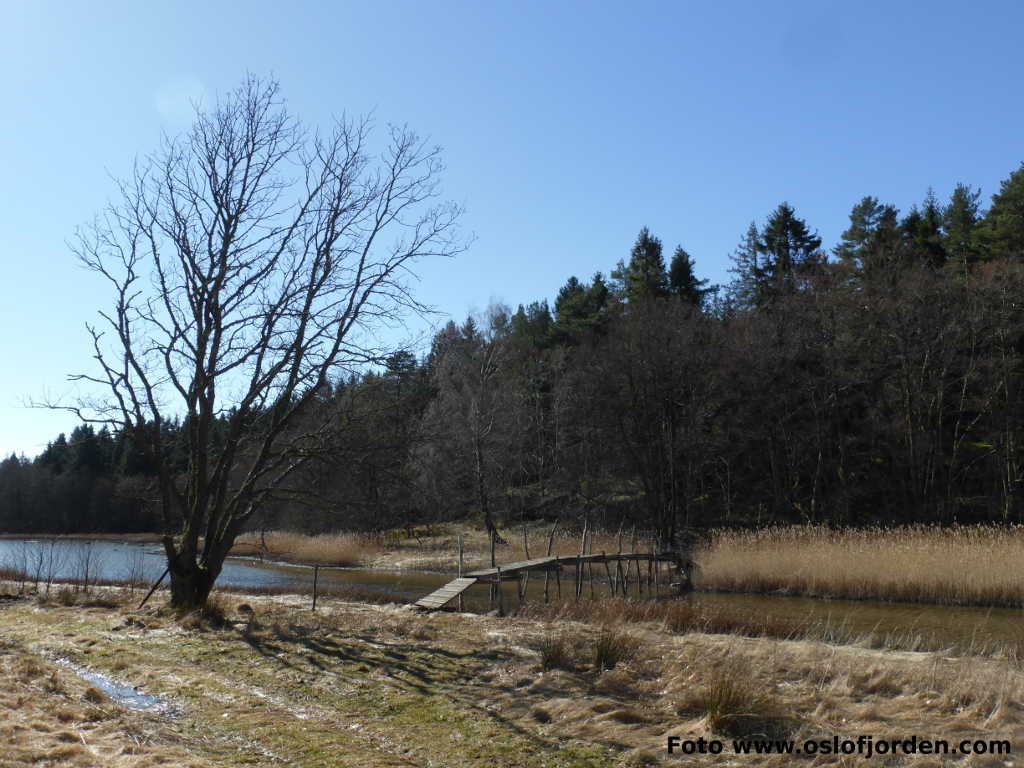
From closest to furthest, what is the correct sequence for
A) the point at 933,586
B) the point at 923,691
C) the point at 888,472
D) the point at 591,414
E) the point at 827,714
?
the point at 827,714 → the point at 923,691 → the point at 933,586 → the point at 888,472 → the point at 591,414

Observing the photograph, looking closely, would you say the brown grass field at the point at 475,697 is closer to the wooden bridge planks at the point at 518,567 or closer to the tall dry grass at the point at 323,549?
the wooden bridge planks at the point at 518,567

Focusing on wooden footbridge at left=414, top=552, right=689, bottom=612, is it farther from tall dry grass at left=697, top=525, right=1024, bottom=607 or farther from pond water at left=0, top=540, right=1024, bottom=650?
tall dry grass at left=697, top=525, right=1024, bottom=607

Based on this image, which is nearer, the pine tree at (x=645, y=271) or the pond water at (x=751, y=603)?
the pond water at (x=751, y=603)

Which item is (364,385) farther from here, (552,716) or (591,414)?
(591,414)

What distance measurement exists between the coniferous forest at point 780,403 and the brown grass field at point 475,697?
17500 millimetres

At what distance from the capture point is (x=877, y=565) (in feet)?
69.3

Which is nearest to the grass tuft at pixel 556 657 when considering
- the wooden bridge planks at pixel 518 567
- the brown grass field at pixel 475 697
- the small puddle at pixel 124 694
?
the brown grass field at pixel 475 697

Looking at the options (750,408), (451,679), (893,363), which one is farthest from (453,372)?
(451,679)

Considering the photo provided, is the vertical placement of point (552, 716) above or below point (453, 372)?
below

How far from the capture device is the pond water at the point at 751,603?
15.6 metres

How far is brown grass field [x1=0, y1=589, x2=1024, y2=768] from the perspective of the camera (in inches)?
248

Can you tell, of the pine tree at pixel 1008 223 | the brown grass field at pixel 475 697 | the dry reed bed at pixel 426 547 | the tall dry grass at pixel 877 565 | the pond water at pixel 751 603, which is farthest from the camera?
the pine tree at pixel 1008 223

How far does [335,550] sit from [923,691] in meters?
31.4

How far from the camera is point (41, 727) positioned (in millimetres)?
6434
